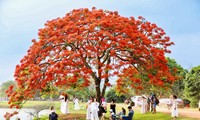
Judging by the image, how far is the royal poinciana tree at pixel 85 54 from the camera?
2056cm

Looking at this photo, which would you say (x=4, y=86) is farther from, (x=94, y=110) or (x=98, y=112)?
(x=94, y=110)

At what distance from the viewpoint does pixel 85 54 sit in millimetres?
21438

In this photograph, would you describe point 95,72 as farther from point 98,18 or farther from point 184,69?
point 184,69

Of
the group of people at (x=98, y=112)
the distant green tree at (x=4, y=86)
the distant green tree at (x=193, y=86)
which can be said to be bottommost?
the group of people at (x=98, y=112)

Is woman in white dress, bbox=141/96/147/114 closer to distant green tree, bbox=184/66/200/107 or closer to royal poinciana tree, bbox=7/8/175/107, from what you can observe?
royal poinciana tree, bbox=7/8/175/107

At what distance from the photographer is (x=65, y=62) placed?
20.5m

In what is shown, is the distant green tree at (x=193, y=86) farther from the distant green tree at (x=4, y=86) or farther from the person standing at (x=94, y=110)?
the distant green tree at (x=4, y=86)

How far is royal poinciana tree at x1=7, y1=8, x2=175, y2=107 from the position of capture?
20.6m

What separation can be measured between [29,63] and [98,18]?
5.33m

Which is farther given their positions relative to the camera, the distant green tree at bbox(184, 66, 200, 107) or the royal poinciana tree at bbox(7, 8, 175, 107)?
the distant green tree at bbox(184, 66, 200, 107)

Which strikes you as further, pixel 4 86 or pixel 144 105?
pixel 4 86

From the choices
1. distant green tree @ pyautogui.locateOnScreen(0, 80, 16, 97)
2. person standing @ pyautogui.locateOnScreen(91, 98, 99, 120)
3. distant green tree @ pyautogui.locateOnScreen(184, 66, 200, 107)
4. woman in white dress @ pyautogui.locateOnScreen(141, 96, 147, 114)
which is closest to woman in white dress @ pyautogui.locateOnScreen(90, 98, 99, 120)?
person standing @ pyautogui.locateOnScreen(91, 98, 99, 120)

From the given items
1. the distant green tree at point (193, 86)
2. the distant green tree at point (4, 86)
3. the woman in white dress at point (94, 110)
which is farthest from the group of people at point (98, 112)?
the distant green tree at point (4, 86)

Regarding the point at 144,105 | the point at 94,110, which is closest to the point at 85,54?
the point at 94,110
